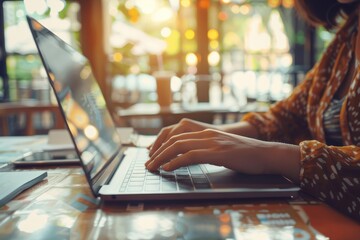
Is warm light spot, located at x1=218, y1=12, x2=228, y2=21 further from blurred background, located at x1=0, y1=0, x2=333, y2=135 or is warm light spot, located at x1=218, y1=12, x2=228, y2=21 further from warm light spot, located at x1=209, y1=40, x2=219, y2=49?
warm light spot, located at x1=209, y1=40, x2=219, y2=49

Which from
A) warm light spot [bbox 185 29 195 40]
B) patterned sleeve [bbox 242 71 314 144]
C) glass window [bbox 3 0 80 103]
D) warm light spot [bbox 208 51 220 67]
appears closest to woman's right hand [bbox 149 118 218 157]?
patterned sleeve [bbox 242 71 314 144]

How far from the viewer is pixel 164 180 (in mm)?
615

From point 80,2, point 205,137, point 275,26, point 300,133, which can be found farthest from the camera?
point 275,26

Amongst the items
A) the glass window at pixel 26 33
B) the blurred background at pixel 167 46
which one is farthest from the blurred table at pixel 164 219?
the glass window at pixel 26 33

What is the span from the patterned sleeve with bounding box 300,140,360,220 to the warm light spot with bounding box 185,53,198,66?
164 inches

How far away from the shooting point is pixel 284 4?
16.4ft

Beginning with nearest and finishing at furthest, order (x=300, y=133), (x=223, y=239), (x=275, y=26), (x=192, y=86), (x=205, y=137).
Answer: (x=223, y=239) → (x=205, y=137) → (x=300, y=133) → (x=192, y=86) → (x=275, y=26)

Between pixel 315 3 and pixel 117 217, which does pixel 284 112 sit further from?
pixel 117 217

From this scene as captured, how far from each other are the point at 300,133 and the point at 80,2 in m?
2.91

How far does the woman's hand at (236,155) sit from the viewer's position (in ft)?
2.04

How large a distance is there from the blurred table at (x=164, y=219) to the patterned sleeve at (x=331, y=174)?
0.02 m

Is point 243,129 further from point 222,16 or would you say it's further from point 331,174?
point 222,16

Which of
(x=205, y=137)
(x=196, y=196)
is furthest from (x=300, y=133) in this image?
(x=196, y=196)

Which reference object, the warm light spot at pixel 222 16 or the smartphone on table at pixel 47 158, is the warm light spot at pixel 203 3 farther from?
the smartphone on table at pixel 47 158
